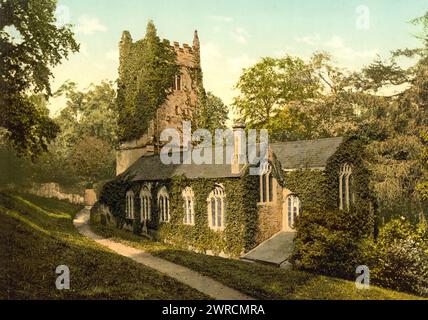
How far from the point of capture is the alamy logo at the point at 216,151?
93.5 ft

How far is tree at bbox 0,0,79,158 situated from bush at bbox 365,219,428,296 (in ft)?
64.8

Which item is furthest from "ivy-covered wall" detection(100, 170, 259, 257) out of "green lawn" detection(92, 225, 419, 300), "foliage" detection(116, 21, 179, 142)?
"foliage" detection(116, 21, 179, 142)

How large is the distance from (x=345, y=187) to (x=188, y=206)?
11.3 metres

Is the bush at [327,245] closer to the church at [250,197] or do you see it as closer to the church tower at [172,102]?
the church at [250,197]

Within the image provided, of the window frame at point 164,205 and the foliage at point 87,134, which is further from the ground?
the foliage at point 87,134

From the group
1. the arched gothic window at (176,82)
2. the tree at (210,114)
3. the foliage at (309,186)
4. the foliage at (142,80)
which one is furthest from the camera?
the tree at (210,114)

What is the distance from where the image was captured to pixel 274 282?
66.2ft

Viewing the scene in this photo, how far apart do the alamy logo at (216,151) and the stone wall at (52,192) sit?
12.9 meters

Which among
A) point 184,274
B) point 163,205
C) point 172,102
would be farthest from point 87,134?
point 184,274

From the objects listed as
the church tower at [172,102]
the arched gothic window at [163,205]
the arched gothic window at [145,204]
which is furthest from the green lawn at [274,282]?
the church tower at [172,102]

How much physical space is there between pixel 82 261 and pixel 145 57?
85.7 ft

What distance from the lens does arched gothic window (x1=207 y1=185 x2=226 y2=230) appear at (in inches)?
1144

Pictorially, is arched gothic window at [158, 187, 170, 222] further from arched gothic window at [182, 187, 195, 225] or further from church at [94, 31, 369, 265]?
arched gothic window at [182, 187, 195, 225]

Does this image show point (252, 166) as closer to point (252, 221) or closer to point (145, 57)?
point (252, 221)
